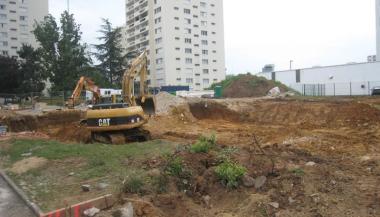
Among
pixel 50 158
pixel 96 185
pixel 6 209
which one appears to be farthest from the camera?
pixel 50 158

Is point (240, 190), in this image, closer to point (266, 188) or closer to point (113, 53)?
point (266, 188)

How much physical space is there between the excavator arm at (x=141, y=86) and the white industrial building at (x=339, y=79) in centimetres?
3796

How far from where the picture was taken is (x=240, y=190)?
8.29m

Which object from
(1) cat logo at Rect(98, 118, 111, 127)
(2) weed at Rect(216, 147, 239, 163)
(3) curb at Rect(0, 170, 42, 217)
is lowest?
(3) curb at Rect(0, 170, 42, 217)

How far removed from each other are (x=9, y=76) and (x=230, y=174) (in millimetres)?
55962

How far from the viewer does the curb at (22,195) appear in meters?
7.40

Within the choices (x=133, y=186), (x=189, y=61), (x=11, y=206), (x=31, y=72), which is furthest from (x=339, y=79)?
(x=11, y=206)

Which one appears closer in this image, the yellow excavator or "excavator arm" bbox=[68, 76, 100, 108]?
the yellow excavator

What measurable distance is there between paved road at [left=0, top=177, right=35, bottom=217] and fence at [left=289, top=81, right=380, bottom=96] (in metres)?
47.2

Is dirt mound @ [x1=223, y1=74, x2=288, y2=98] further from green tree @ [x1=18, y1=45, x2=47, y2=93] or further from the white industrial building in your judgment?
green tree @ [x1=18, y1=45, x2=47, y2=93]

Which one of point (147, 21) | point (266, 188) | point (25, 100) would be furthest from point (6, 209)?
point (147, 21)

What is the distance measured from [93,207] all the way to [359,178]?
523 cm

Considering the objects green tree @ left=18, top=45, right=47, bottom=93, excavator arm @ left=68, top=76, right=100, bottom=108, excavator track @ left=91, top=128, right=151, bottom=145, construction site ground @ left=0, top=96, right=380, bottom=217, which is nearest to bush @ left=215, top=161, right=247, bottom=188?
construction site ground @ left=0, top=96, right=380, bottom=217

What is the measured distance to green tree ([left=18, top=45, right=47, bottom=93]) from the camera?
56.6 meters
